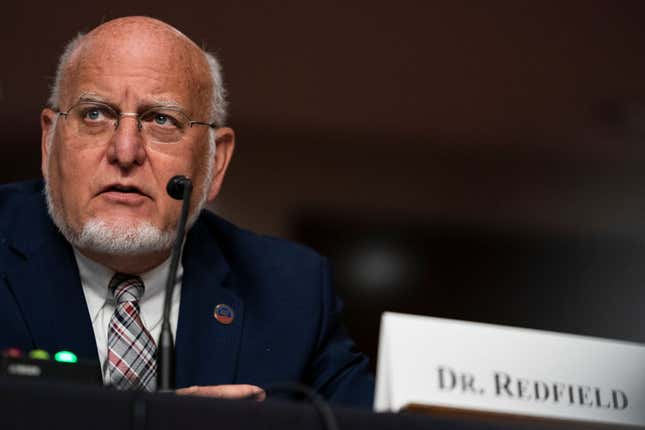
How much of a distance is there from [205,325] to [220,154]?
0.45m

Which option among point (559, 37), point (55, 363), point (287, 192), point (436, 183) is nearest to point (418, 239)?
point (436, 183)

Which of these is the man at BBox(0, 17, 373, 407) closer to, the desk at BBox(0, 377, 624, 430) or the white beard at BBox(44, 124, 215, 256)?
the white beard at BBox(44, 124, 215, 256)

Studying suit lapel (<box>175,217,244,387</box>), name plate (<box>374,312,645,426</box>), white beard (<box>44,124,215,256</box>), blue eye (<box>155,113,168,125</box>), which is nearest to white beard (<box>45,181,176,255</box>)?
white beard (<box>44,124,215,256</box>)

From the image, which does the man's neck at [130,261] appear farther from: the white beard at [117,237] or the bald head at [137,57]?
the bald head at [137,57]

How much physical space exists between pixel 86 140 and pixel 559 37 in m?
2.61

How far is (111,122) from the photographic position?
2098mm

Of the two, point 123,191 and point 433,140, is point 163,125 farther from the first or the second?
point 433,140

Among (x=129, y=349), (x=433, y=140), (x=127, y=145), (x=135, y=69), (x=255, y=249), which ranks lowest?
(x=129, y=349)

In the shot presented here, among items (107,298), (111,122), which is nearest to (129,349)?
(107,298)

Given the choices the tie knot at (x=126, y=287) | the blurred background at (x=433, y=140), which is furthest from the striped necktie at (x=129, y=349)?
the blurred background at (x=433, y=140)

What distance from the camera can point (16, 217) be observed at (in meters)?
2.20

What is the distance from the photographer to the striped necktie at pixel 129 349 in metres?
1.89

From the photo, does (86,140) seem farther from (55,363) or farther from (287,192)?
(287,192)

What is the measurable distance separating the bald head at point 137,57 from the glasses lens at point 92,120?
0.06 meters
